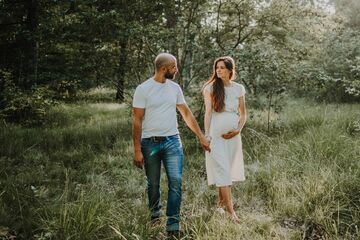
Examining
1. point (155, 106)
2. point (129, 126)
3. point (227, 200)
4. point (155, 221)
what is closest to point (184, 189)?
point (227, 200)

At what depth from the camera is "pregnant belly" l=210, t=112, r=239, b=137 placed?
5.11m

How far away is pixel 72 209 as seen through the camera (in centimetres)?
420

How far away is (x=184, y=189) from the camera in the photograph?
Result: 20.3 ft

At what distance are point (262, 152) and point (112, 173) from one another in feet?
9.77

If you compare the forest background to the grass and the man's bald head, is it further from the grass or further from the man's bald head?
the man's bald head

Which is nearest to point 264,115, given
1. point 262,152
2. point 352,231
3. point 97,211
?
point 262,152

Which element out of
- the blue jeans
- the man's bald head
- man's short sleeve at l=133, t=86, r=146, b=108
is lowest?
the blue jeans

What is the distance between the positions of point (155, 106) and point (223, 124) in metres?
1.12

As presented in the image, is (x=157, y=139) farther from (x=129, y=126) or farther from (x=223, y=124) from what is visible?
(x=129, y=126)

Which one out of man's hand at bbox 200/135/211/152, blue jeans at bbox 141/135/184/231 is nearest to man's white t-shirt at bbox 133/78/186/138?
blue jeans at bbox 141/135/184/231

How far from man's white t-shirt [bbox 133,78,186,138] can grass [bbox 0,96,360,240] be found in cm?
96

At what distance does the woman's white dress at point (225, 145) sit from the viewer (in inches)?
199

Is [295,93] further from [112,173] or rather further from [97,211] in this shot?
[97,211]

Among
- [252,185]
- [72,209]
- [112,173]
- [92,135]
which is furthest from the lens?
[92,135]
